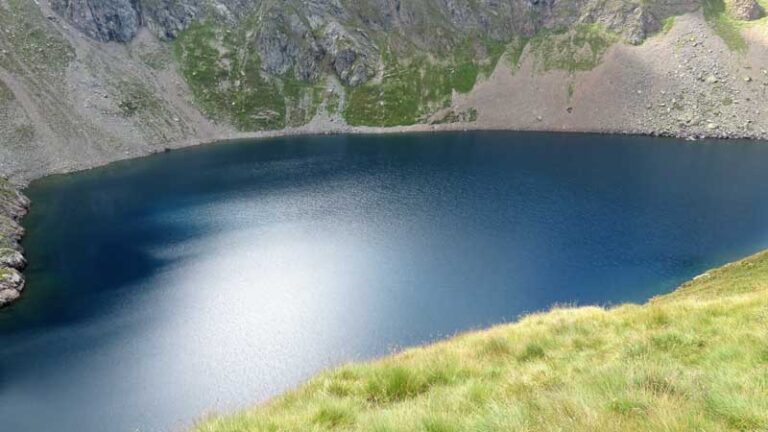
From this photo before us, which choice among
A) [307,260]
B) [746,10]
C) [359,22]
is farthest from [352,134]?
[746,10]

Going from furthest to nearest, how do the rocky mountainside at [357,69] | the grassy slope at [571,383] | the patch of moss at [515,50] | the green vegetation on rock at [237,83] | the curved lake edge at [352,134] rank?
the patch of moss at [515,50] → the green vegetation on rock at [237,83] → the rocky mountainside at [357,69] → the curved lake edge at [352,134] → the grassy slope at [571,383]

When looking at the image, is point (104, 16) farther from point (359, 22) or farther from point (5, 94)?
point (359, 22)

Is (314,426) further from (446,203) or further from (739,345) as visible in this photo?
(446,203)

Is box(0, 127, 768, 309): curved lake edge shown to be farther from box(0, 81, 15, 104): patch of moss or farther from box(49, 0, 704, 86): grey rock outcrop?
box(49, 0, 704, 86): grey rock outcrop

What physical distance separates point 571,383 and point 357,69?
146046 mm

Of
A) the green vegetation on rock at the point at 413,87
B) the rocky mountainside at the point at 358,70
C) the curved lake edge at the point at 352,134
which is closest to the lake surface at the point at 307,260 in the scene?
the curved lake edge at the point at 352,134

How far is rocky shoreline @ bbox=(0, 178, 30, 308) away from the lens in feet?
166

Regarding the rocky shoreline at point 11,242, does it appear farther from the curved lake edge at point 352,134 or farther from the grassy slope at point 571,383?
the grassy slope at point 571,383

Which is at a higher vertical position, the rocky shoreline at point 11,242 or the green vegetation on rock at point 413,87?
the green vegetation on rock at point 413,87

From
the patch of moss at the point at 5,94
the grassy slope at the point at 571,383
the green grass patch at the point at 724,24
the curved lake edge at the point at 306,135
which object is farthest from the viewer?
the green grass patch at the point at 724,24

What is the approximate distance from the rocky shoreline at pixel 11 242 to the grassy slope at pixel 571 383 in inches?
2030

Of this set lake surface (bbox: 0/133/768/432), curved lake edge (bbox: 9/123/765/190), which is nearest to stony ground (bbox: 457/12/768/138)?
curved lake edge (bbox: 9/123/765/190)

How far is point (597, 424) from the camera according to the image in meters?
5.66

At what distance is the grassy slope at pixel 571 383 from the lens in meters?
6.29
